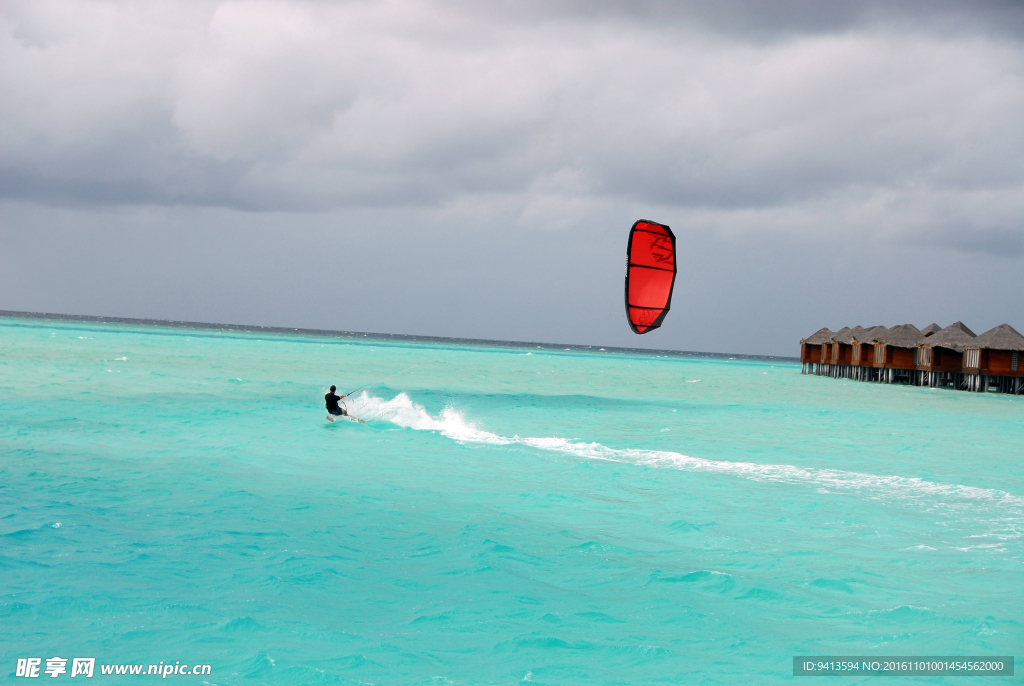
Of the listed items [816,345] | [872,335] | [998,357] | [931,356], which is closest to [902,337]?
[872,335]

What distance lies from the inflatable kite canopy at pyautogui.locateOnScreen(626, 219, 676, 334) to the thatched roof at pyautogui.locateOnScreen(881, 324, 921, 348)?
152 ft

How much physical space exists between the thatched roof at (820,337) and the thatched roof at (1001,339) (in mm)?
18461

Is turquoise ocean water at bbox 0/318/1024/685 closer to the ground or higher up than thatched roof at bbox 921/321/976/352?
closer to the ground

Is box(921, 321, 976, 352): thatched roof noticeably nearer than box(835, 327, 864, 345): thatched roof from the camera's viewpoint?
Yes

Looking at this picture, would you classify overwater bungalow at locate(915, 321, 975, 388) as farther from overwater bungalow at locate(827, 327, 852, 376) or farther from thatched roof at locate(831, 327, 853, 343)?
thatched roof at locate(831, 327, 853, 343)

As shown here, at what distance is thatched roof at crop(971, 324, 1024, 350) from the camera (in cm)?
3991

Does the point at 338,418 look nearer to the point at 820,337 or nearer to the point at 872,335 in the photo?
the point at 872,335

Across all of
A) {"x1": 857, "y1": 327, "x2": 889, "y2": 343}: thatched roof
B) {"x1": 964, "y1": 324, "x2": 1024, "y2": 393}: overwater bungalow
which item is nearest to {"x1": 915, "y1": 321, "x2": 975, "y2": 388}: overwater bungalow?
{"x1": 964, "y1": 324, "x2": 1024, "y2": 393}: overwater bungalow

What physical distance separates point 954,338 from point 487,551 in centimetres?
4352

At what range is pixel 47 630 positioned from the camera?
6.04 meters

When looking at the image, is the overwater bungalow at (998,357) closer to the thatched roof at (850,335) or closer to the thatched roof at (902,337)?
the thatched roof at (902,337)

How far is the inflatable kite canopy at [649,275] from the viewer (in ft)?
23.8

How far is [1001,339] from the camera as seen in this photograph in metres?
40.4

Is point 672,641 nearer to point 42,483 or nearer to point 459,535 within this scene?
point 459,535
